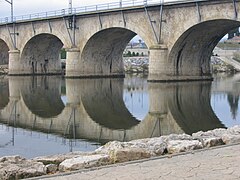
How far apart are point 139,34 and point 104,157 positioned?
1259 inches

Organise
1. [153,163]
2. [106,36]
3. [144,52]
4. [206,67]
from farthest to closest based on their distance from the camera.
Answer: [144,52]
[106,36]
[206,67]
[153,163]

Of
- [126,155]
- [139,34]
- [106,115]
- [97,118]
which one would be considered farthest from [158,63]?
[126,155]

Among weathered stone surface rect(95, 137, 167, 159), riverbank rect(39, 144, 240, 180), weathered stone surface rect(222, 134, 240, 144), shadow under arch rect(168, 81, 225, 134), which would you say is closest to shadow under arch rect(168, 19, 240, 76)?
shadow under arch rect(168, 81, 225, 134)

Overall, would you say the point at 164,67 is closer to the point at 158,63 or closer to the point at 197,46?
the point at 158,63

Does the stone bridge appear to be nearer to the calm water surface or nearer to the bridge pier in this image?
the bridge pier

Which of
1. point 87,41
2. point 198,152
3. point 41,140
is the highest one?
point 87,41

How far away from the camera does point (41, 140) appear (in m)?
14.1

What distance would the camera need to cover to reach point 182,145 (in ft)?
27.8

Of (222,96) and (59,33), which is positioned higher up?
(59,33)

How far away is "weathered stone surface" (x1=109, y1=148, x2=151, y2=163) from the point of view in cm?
767

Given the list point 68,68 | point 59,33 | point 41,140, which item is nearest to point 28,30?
point 59,33

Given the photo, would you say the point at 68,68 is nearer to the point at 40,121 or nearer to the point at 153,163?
the point at 40,121

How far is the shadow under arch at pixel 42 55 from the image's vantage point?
179ft

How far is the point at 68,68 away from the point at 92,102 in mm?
22102
